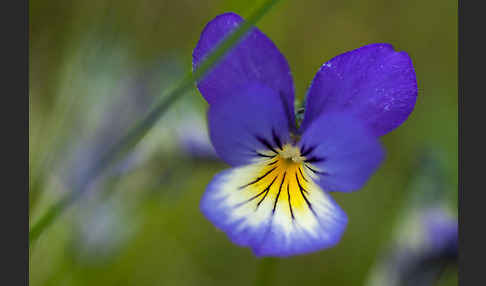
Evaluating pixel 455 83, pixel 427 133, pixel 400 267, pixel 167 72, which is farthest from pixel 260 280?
pixel 455 83

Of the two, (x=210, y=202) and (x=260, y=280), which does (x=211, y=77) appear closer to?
(x=210, y=202)

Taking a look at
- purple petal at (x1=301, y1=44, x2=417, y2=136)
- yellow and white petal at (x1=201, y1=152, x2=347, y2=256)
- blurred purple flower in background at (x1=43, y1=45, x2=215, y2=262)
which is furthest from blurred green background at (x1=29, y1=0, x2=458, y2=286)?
purple petal at (x1=301, y1=44, x2=417, y2=136)

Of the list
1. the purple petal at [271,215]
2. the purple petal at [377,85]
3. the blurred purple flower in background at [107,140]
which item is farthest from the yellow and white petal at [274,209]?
the blurred purple flower in background at [107,140]

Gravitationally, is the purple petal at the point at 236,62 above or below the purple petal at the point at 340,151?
above

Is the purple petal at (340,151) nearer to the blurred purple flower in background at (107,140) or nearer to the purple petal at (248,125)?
the purple petal at (248,125)

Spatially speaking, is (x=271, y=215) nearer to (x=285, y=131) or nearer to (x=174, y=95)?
(x=285, y=131)
